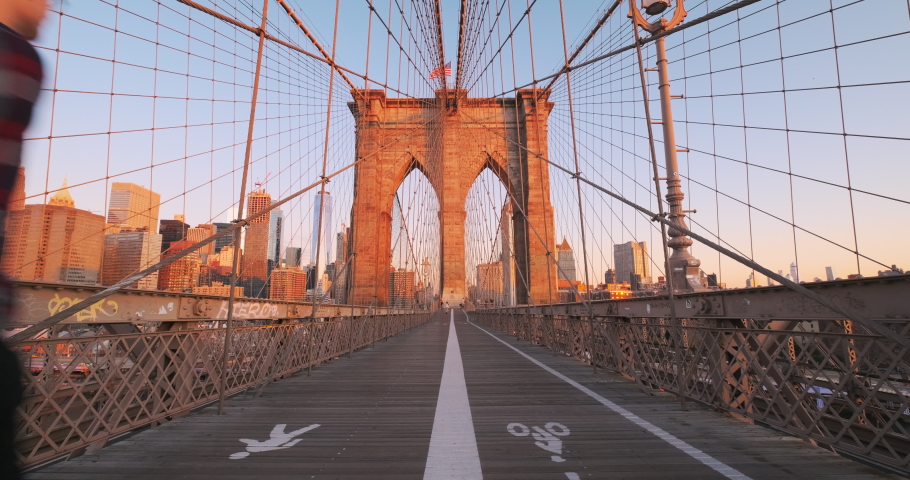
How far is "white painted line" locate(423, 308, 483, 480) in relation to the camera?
2.61 m

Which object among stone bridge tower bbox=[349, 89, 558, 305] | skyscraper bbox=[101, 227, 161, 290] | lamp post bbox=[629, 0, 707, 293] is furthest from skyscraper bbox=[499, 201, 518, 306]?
skyscraper bbox=[101, 227, 161, 290]

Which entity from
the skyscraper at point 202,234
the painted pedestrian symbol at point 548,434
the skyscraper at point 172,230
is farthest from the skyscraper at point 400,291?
the painted pedestrian symbol at point 548,434

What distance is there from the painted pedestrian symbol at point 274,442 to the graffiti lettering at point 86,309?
213 centimetres

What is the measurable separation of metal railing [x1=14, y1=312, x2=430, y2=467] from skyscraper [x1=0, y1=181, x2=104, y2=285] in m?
1.19

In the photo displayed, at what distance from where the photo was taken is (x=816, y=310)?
3.96 metres

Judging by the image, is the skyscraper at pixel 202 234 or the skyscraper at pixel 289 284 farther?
the skyscraper at pixel 289 284

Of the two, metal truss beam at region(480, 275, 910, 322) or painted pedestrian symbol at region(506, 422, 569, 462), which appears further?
metal truss beam at region(480, 275, 910, 322)

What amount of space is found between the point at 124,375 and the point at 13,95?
3.35 metres

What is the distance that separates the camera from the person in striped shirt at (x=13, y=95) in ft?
2.91

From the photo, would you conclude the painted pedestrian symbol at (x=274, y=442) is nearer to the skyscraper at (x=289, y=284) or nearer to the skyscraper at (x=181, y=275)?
the skyscraper at (x=181, y=275)

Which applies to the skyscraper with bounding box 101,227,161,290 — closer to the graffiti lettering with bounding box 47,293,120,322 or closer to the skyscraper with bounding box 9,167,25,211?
the graffiti lettering with bounding box 47,293,120,322

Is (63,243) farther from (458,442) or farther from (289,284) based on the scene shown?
(289,284)

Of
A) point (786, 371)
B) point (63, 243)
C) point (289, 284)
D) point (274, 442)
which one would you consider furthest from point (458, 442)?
point (289, 284)

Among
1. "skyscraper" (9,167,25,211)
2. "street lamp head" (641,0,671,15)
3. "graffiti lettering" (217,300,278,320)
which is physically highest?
"street lamp head" (641,0,671,15)
